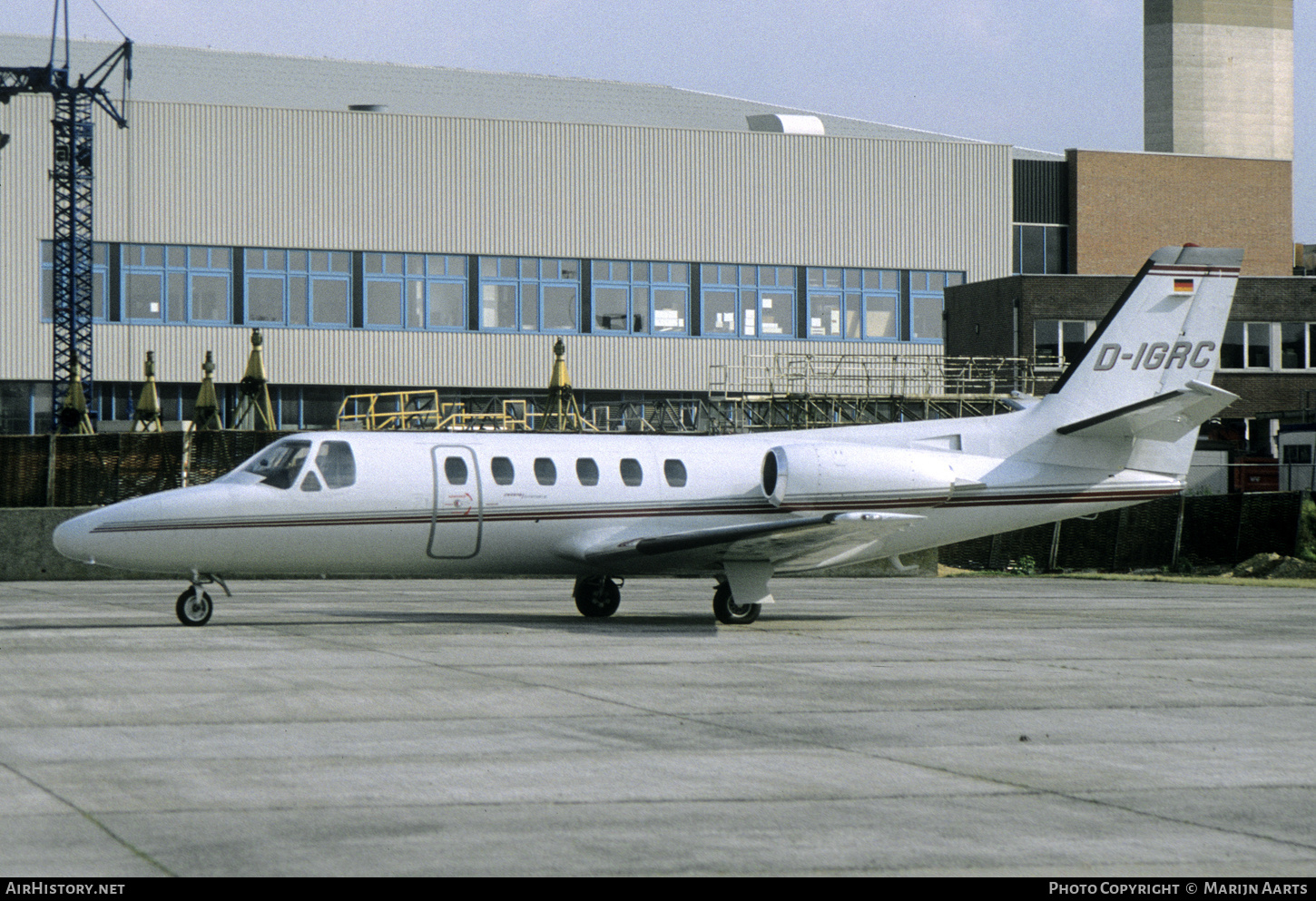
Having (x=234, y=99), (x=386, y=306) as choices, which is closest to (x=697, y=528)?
(x=386, y=306)

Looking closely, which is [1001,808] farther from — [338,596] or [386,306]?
[386,306]

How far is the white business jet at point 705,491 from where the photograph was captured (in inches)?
744

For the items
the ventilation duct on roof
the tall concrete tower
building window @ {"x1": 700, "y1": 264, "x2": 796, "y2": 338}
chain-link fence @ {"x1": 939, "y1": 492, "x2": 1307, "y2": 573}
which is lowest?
chain-link fence @ {"x1": 939, "y1": 492, "x2": 1307, "y2": 573}

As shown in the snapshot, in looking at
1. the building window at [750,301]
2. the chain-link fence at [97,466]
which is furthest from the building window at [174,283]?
the chain-link fence at [97,466]

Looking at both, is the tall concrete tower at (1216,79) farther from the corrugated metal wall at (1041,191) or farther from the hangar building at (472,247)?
the hangar building at (472,247)

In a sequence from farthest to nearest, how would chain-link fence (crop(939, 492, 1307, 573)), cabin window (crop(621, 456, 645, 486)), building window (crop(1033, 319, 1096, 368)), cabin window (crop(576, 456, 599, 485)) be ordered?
building window (crop(1033, 319, 1096, 368))
chain-link fence (crop(939, 492, 1307, 573))
cabin window (crop(621, 456, 645, 486))
cabin window (crop(576, 456, 599, 485))

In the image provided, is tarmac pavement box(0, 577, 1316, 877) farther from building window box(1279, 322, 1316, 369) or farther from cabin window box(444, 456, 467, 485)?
building window box(1279, 322, 1316, 369)

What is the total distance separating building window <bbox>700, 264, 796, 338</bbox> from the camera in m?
62.4

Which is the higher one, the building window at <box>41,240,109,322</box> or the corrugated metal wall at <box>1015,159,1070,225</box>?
the corrugated metal wall at <box>1015,159,1070,225</box>

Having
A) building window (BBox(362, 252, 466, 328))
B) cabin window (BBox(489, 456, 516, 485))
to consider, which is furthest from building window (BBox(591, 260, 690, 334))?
cabin window (BBox(489, 456, 516, 485))

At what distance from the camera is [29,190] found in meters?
56.9

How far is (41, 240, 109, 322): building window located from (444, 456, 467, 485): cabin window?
41.1m

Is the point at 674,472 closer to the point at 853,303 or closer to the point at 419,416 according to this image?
the point at 419,416

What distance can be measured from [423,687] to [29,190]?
4965 cm
